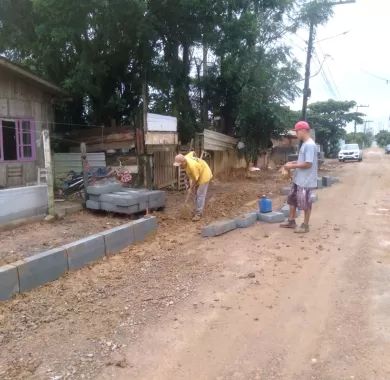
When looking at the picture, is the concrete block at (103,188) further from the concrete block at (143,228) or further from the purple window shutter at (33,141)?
the purple window shutter at (33,141)

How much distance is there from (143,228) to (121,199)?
52.5 inches

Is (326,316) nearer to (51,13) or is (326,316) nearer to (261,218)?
(261,218)

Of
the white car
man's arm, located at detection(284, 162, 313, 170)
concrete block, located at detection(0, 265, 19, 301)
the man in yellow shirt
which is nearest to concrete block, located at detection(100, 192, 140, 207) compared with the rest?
the man in yellow shirt

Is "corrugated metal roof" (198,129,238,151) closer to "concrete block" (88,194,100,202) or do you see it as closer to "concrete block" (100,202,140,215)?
"concrete block" (88,194,100,202)

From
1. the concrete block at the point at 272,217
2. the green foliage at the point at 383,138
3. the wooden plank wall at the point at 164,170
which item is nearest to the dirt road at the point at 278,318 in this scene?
the concrete block at the point at 272,217

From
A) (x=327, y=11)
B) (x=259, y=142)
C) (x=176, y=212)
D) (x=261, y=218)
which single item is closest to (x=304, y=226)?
(x=261, y=218)

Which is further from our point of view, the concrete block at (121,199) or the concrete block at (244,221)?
the concrete block at (121,199)

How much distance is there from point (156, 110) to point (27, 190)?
283 inches

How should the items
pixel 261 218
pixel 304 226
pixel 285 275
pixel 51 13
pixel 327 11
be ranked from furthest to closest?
pixel 327 11, pixel 51 13, pixel 261 218, pixel 304 226, pixel 285 275

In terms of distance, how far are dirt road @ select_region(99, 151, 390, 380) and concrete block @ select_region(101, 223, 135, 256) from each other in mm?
942

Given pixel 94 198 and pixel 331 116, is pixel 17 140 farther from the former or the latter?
Result: pixel 331 116

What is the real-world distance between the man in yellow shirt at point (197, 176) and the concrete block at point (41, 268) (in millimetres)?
3226

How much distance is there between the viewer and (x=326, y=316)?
401 centimetres

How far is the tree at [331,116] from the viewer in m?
42.8
